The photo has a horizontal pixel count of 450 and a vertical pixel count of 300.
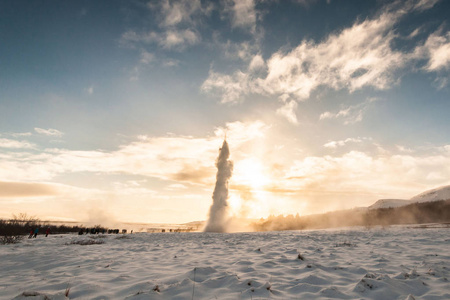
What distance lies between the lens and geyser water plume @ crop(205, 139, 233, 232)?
50.7 meters

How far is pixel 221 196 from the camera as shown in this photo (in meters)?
53.3

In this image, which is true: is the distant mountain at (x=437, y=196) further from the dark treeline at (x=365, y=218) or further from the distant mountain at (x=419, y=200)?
the dark treeline at (x=365, y=218)

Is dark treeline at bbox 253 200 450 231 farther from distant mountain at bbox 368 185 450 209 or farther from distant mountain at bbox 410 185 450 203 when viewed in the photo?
distant mountain at bbox 410 185 450 203

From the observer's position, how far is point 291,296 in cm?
402

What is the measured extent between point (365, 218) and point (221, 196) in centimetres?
4447

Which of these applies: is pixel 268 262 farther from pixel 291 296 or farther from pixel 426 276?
pixel 426 276

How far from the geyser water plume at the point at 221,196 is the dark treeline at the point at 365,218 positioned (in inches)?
564

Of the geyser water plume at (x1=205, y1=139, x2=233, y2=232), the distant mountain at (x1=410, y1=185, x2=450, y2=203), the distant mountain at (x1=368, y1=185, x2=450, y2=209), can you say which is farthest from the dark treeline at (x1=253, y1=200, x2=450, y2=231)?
the distant mountain at (x1=410, y1=185, x2=450, y2=203)

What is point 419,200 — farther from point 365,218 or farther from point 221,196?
point 221,196

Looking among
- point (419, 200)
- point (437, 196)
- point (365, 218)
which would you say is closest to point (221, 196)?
point (365, 218)

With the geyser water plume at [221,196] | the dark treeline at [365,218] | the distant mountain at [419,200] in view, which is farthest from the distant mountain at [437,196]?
the geyser water plume at [221,196]

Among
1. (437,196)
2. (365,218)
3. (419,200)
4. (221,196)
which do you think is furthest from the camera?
(437,196)

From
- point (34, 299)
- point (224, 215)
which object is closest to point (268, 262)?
point (34, 299)

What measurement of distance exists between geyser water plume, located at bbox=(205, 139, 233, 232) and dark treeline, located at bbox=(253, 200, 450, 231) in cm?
1432
